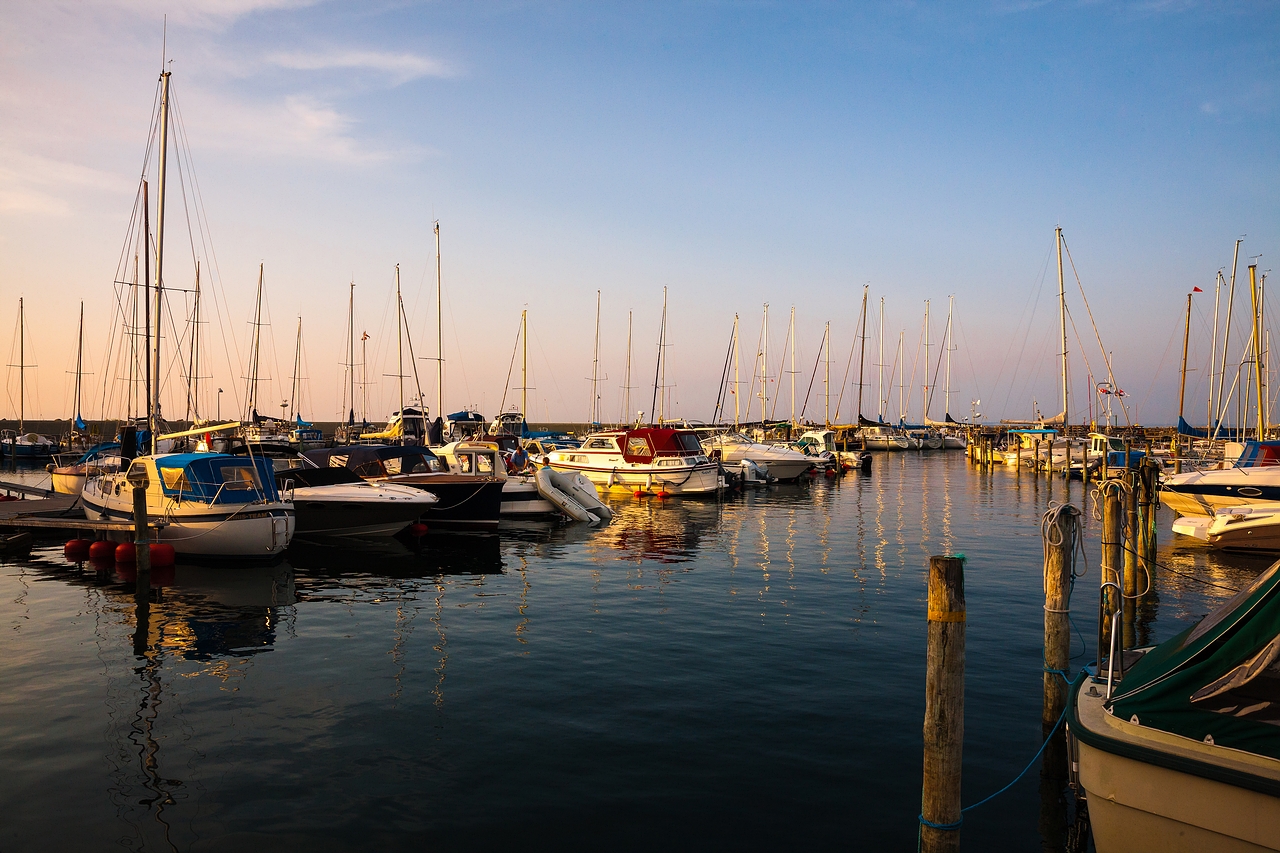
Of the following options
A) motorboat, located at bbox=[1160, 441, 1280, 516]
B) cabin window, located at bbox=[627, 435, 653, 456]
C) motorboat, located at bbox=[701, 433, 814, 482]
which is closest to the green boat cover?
motorboat, located at bbox=[1160, 441, 1280, 516]

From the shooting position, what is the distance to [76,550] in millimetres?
20672

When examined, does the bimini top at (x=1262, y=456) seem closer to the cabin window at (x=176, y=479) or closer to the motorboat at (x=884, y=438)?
the cabin window at (x=176, y=479)

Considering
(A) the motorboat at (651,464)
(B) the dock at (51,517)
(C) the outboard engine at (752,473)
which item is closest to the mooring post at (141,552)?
(B) the dock at (51,517)


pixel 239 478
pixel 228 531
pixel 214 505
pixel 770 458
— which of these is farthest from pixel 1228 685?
pixel 770 458

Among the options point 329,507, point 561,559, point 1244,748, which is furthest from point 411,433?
point 1244,748

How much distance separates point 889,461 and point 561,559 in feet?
197

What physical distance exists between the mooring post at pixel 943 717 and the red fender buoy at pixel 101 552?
21145 millimetres

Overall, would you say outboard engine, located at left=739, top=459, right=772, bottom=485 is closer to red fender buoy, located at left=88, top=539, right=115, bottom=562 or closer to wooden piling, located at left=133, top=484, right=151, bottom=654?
red fender buoy, located at left=88, top=539, right=115, bottom=562

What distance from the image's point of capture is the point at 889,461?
7669cm

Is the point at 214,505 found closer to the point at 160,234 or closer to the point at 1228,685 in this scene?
the point at 160,234

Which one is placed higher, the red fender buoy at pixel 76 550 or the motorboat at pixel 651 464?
the motorboat at pixel 651 464

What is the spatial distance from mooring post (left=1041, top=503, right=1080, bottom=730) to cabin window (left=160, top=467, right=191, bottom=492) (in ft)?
62.9

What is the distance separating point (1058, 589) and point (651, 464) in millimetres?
31671

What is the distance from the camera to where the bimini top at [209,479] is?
65.9 feet
